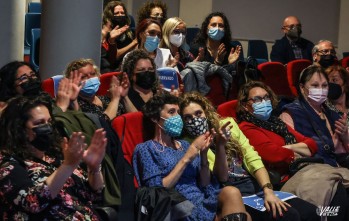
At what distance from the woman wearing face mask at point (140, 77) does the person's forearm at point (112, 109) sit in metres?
0.30

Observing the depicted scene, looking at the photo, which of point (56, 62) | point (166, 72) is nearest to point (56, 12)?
point (56, 62)

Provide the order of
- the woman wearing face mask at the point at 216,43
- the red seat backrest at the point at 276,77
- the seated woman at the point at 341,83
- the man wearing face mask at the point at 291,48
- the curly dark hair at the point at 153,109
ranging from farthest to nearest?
the man wearing face mask at the point at 291,48 → the red seat backrest at the point at 276,77 → the woman wearing face mask at the point at 216,43 → the seated woman at the point at 341,83 → the curly dark hair at the point at 153,109

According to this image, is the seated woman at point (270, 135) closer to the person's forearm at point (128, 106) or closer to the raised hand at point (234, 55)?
the person's forearm at point (128, 106)

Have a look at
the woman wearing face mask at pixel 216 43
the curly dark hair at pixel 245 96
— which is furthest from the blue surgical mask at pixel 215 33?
the curly dark hair at pixel 245 96

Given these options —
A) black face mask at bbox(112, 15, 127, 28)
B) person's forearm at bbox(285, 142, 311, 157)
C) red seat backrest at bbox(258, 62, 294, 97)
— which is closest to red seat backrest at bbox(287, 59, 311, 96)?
red seat backrest at bbox(258, 62, 294, 97)

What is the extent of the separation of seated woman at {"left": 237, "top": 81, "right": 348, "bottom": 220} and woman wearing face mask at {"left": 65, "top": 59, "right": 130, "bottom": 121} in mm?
919

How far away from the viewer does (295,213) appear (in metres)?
6.08

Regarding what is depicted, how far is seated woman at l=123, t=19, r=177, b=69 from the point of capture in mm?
7883

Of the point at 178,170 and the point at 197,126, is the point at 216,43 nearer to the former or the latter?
the point at 197,126

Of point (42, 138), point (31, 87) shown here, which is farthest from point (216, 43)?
point (42, 138)

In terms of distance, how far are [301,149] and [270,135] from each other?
0.26 m

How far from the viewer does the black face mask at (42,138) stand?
478 centimetres

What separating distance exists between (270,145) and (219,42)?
6.54 ft

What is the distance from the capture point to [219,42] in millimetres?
8539
